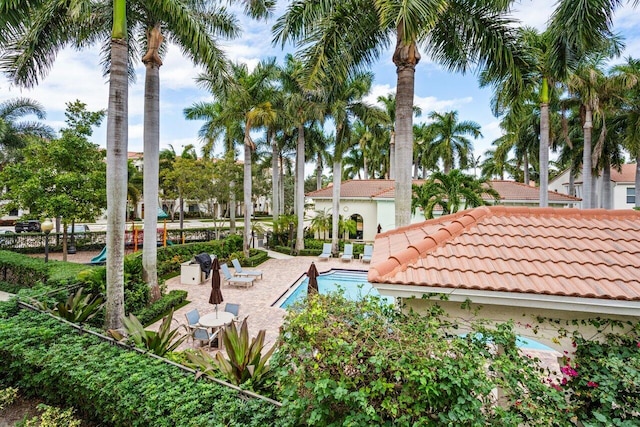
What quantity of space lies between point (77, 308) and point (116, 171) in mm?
3741

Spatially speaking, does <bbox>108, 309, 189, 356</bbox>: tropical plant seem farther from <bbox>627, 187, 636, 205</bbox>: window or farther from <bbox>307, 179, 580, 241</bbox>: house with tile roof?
<bbox>627, 187, 636, 205</bbox>: window

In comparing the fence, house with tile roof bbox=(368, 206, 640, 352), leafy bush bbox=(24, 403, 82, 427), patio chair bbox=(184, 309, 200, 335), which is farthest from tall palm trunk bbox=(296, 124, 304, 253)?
leafy bush bbox=(24, 403, 82, 427)

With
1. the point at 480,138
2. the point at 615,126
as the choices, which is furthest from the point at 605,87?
the point at 480,138

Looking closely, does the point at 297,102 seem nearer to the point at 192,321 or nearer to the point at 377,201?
the point at 377,201

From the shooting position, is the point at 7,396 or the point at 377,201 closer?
the point at 7,396

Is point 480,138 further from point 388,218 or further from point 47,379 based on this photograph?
point 47,379

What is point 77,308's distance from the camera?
26.1 ft

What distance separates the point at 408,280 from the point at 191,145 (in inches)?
1408

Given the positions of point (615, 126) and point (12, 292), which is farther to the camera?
point (615, 126)

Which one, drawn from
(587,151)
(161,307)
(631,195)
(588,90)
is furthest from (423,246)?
(631,195)

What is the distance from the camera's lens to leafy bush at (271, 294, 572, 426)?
3.10 metres

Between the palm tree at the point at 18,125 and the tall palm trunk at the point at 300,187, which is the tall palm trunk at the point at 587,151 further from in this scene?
the palm tree at the point at 18,125

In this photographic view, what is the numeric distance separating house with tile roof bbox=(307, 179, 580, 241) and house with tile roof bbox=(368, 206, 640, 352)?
21636mm

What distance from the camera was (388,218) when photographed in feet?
90.2
